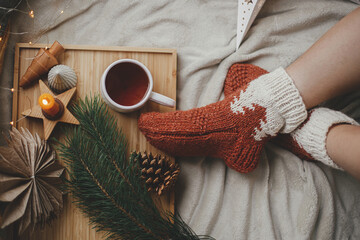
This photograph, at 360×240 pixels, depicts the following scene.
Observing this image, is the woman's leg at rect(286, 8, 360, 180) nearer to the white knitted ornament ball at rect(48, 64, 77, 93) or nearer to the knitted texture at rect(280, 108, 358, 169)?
the knitted texture at rect(280, 108, 358, 169)

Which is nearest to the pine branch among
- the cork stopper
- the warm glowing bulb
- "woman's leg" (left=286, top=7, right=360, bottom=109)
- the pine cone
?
the pine cone

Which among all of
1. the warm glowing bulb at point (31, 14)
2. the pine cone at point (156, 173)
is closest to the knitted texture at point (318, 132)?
the pine cone at point (156, 173)

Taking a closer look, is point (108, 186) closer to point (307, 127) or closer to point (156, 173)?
point (156, 173)

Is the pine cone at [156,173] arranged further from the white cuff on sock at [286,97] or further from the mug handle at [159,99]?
the white cuff on sock at [286,97]

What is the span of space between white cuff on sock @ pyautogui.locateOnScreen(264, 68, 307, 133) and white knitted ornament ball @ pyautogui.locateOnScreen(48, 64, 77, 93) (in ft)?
1.43

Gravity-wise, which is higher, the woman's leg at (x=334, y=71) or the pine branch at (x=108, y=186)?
the woman's leg at (x=334, y=71)

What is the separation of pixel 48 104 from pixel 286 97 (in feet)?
1.63

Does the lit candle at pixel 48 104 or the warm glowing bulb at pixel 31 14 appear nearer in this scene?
the lit candle at pixel 48 104

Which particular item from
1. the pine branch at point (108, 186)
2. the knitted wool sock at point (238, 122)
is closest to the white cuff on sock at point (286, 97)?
the knitted wool sock at point (238, 122)

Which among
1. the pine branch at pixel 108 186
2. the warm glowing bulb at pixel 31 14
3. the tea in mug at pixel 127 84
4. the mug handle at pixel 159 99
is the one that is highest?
the warm glowing bulb at pixel 31 14

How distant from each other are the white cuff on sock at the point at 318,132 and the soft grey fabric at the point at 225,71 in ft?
0.25

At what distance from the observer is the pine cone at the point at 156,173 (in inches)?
22.7

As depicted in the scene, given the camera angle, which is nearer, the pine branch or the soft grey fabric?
the pine branch

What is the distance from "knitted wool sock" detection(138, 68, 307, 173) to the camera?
1.95ft
